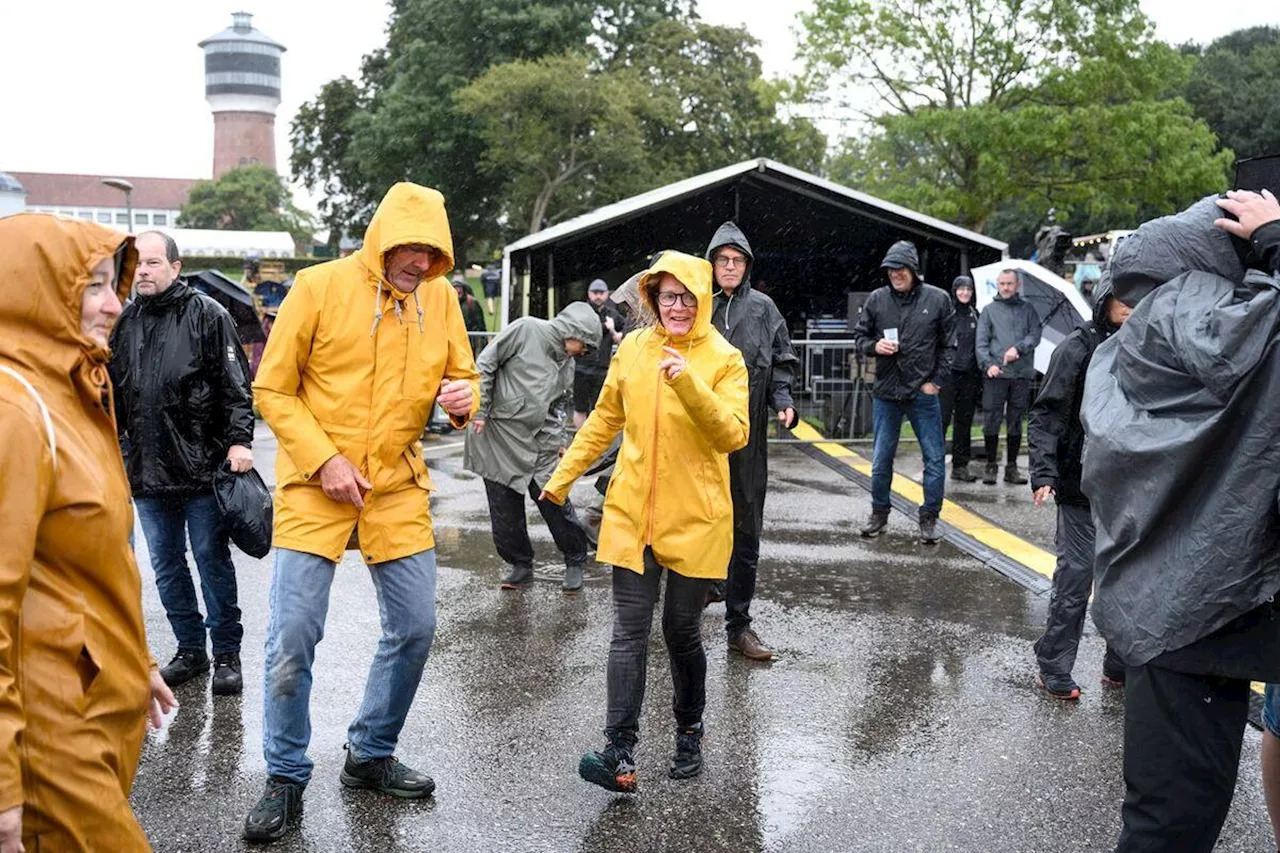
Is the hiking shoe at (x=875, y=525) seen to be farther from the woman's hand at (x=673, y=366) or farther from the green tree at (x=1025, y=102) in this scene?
the green tree at (x=1025, y=102)

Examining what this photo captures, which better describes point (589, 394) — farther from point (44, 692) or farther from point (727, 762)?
point (44, 692)

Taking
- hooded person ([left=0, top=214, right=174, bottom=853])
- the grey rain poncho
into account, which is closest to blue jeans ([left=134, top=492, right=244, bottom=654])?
hooded person ([left=0, top=214, right=174, bottom=853])

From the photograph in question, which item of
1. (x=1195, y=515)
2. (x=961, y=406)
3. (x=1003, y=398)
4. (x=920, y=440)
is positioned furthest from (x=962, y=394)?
(x=1195, y=515)

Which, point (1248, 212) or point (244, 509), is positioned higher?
point (1248, 212)

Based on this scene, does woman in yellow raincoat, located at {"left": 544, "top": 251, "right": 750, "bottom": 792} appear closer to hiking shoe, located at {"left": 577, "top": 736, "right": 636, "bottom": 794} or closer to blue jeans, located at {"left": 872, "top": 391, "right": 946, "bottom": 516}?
hiking shoe, located at {"left": 577, "top": 736, "right": 636, "bottom": 794}

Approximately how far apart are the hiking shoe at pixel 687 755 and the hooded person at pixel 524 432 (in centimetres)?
291

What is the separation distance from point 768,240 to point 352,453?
18.6m

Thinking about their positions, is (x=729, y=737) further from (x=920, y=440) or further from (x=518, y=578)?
(x=920, y=440)

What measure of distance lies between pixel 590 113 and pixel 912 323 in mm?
34657

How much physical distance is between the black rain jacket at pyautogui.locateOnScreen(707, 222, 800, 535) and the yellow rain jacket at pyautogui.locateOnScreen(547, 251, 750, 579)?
1.55 m

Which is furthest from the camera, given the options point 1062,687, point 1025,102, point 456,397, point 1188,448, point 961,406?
point 1025,102

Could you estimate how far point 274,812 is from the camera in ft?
13.0

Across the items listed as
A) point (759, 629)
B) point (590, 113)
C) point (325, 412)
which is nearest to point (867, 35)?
point (590, 113)

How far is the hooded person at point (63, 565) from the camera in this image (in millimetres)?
2160
